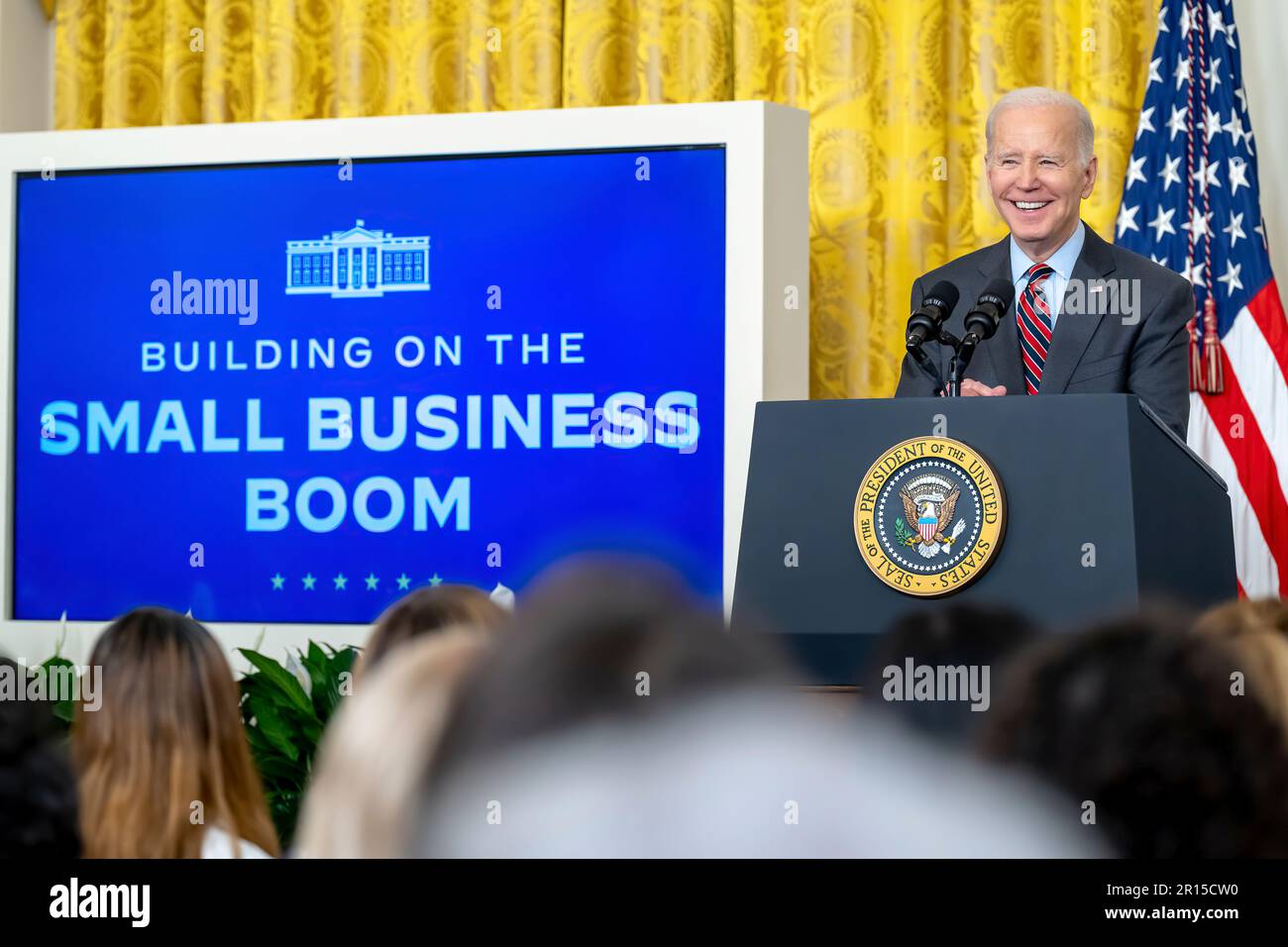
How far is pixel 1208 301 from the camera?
386 cm

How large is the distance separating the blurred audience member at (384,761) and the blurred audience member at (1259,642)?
370 mm

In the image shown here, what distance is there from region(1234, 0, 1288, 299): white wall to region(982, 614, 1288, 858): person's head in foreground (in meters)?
3.99

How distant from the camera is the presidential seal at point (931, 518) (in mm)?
1934

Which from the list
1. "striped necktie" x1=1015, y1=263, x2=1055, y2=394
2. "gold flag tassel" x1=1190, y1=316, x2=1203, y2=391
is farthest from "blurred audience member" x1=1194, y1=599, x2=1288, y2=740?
"gold flag tassel" x1=1190, y1=316, x2=1203, y2=391

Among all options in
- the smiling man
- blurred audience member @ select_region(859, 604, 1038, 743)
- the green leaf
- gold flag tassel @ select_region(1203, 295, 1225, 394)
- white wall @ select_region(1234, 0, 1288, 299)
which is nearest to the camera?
blurred audience member @ select_region(859, 604, 1038, 743)

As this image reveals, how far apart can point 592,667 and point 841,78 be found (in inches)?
158

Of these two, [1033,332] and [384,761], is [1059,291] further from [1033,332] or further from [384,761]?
[384,761]

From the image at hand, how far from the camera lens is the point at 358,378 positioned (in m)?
3.86

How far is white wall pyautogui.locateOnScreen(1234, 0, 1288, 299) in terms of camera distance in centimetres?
431

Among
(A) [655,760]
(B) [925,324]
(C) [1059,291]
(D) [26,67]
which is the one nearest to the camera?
(A) [655,760]

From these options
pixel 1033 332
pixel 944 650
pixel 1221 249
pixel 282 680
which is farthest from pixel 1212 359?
pixel 944 650

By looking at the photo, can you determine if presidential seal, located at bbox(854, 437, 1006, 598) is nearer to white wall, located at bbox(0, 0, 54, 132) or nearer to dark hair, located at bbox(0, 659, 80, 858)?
dark hair, located at bbox(0, 659, 80, 858)
